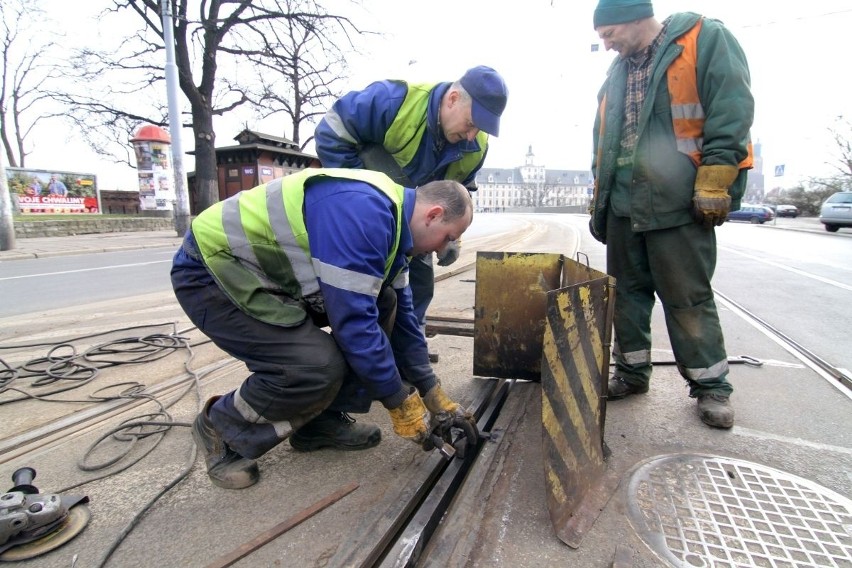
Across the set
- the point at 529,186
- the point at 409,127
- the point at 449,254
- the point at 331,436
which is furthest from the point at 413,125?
the point at 529,186

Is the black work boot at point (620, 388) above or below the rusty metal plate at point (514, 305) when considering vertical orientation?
below

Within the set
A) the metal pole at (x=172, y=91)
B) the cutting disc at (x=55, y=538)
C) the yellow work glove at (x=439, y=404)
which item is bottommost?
the cutting disc at (x=55, y=538)

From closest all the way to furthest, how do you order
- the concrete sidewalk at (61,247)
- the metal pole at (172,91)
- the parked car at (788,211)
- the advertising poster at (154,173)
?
the concrete sidewalk at (61,247) → the metal pole at (172,91) → the advertising poster at (154,173) → the parked car at (788,211)

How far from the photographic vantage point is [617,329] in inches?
105

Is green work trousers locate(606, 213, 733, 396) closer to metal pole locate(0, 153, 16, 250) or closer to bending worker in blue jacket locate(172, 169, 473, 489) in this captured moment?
bending worker in blue jacket locate(172, 169, 473, 489)

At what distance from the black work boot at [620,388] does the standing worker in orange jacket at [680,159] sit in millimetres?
189

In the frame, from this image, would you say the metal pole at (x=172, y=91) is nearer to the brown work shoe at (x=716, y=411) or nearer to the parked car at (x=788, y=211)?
the brown work shoe at (x=716, y=411)

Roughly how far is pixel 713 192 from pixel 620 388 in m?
1.14

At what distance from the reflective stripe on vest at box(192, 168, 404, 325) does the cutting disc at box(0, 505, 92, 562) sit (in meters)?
0.88

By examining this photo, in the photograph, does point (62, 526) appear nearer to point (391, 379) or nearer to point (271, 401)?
point (271, 401)

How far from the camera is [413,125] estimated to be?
2424mm

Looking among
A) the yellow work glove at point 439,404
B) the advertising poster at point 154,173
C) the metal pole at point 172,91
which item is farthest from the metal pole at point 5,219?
the yellow work glove at point 439,404

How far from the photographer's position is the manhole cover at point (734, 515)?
59.2 inches

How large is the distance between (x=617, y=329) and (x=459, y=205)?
1.39 metres
